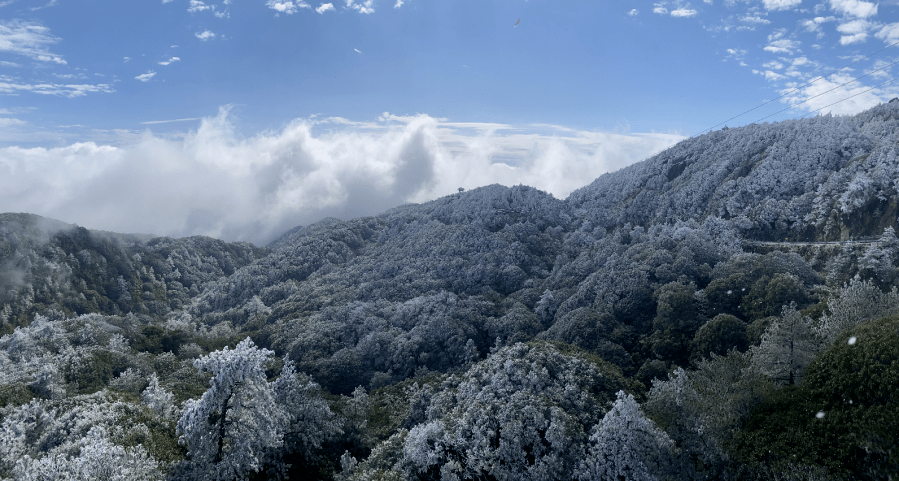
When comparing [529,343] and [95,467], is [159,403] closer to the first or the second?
[95,467]

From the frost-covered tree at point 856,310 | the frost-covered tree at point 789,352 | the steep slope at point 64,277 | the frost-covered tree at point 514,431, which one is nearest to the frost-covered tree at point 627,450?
the frost-covered tree at point 514,431

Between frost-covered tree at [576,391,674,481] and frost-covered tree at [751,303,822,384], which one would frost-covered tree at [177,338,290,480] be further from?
frost-covered tree at [751,303,822,384]

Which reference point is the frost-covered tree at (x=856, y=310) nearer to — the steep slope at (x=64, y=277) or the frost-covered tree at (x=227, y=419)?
the frost-covered tree at (x=227, y=419)

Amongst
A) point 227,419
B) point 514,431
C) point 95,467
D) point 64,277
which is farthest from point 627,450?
point 64,277

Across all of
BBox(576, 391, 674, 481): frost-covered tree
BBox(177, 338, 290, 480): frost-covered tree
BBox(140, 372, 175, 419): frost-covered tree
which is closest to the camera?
BBox(576, 391, 674, 481): frost-covered tree

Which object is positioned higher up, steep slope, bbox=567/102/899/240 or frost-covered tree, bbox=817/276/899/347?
frost-covered tree, bbox=817/276/899/347

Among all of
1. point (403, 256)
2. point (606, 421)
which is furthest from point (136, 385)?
point (403, 256)

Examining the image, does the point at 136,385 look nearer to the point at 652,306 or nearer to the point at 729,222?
the point at 652,306

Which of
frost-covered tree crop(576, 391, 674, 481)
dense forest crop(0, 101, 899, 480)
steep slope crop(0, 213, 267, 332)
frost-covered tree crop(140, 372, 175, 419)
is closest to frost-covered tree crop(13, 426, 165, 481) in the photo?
dense forest crop(0, 101, 899, 480)
